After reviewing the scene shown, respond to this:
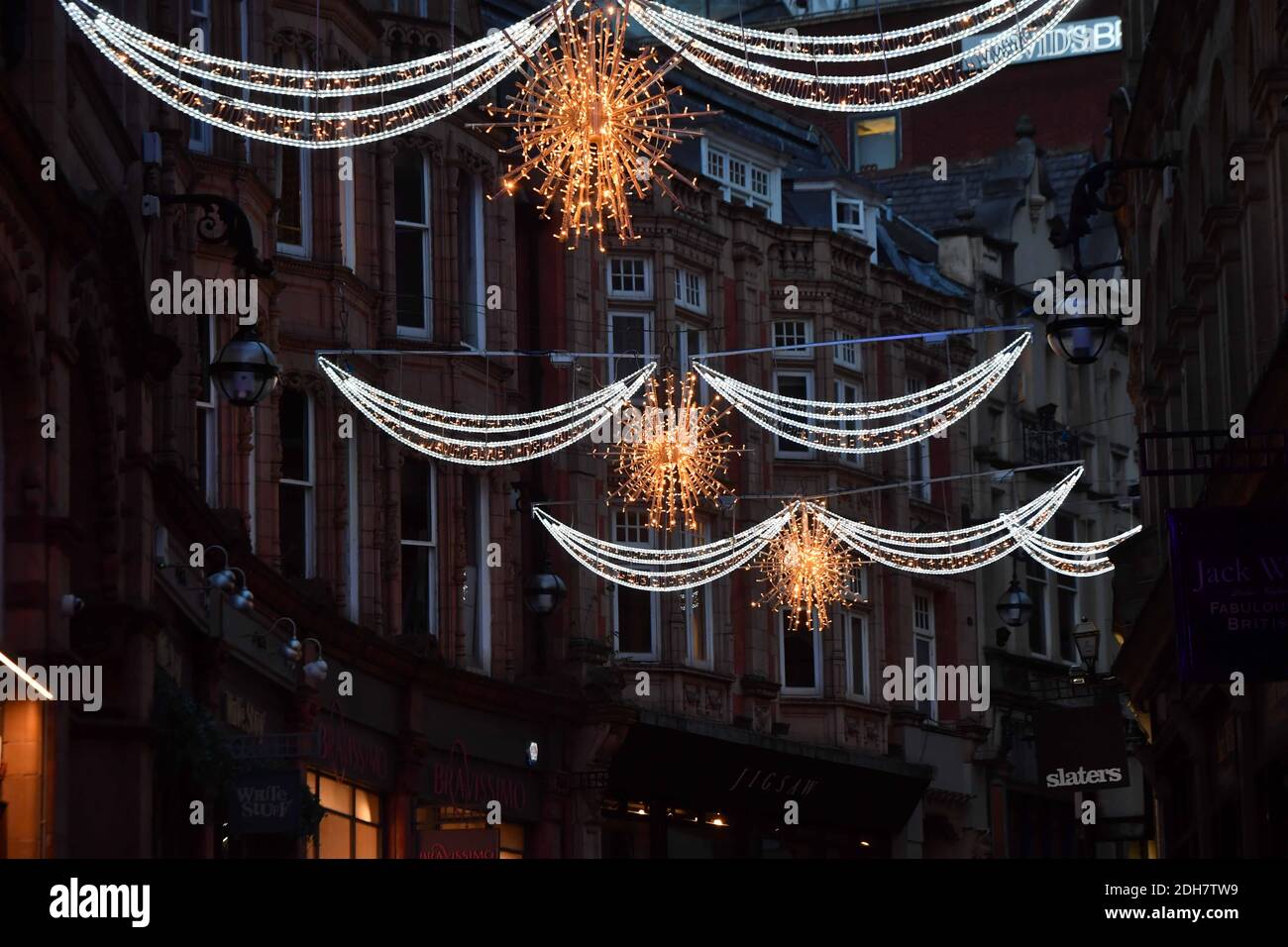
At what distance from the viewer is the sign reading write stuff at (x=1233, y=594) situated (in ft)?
66.6

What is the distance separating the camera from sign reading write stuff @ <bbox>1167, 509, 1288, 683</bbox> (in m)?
20.3

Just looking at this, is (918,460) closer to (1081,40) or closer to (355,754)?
(1081,40)

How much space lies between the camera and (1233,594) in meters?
20.5

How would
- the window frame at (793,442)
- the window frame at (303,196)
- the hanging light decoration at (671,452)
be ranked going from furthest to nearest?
1. the window frame at (793,442)
2. the window frame at (303,196)
3. the hanging light decoration at (671,452)

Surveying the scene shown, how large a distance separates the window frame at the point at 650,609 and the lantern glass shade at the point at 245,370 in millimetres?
21561

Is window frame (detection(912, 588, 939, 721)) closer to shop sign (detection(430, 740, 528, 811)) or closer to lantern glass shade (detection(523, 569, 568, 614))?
shop sign (detection(430, 740, 528, 811))

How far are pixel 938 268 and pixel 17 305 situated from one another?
38.5 meters

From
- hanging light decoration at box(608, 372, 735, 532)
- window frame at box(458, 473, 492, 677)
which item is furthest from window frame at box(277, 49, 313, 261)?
window frame at box(458, 473, 492, 677)

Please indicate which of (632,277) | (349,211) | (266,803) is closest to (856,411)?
(632,277)

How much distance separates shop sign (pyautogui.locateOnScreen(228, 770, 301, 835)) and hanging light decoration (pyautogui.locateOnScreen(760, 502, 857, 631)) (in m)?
13.8

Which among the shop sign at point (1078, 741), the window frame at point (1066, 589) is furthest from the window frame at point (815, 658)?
the window frame at point (1066, 589)

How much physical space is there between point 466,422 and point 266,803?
12360 mm

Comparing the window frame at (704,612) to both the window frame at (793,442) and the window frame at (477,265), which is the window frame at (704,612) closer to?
the window frame at (793,442)
